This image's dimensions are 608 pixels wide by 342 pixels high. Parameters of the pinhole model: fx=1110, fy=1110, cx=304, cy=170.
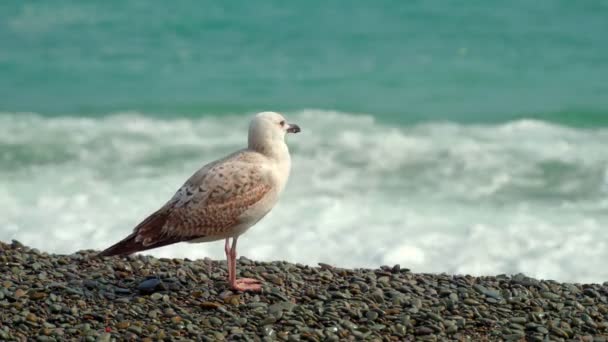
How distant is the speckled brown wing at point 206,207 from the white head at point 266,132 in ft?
0.82

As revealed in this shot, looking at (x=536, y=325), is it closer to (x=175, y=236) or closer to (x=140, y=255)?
(x=175, y=236)

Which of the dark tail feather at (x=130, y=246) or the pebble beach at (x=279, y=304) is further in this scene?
the dark tail feather at (x=130, y=246)

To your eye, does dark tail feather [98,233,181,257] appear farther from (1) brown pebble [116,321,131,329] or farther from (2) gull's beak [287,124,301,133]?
(2) gull's beak [287,124,301,133]

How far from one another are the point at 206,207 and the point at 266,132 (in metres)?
0.99

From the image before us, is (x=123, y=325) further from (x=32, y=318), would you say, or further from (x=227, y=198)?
(x=227, y=198)

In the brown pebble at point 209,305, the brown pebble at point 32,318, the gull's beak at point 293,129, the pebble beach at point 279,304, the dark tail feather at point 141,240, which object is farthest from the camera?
the gull's beak at point 293,129

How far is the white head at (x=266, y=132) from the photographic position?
1126cm

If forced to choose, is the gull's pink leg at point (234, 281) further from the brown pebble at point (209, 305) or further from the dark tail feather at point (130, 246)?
the dark tail feather at point (130, 246)

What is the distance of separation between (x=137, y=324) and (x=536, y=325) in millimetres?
3862

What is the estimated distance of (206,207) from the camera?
11.0 metres

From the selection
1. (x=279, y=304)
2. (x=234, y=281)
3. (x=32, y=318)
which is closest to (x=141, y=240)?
(x=234, y=281)

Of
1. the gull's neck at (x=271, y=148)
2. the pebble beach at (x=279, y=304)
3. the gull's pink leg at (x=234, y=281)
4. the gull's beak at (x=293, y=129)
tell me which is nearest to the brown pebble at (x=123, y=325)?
the pebble beach at (x=279, y=304)

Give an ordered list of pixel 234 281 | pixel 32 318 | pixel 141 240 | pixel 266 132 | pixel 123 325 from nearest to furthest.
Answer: pixel 123 325 < pixel 32 318 < pixel 141 240 < pixel 266 132 < pixel 234 281

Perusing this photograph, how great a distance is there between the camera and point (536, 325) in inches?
427
